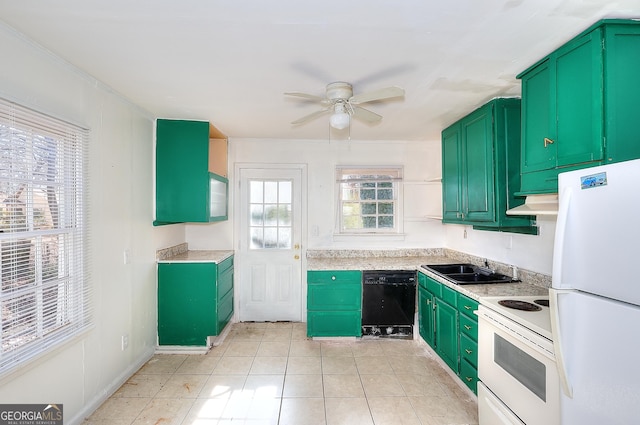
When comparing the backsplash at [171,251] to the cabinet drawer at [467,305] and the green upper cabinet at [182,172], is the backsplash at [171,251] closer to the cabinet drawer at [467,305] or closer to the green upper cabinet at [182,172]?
the green upper cabinet at [182,172]

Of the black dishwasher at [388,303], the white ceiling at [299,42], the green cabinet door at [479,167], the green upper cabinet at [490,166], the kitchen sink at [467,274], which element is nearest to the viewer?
the white ceiling at [299,42]

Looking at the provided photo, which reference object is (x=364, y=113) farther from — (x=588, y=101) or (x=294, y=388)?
(x=294, y=388)

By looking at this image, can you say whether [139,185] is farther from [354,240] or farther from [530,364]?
[530,364]

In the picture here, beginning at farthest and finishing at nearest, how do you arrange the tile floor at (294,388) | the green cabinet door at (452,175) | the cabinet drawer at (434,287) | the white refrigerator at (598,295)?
the green cabinet door at (452,175)
the cabinet drawer at (434,287)
the tile floor at (294,388)
the white refrigerator at (598,295)

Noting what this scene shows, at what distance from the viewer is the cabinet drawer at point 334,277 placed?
3.46 m

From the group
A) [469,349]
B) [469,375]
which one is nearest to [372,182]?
[469,349]

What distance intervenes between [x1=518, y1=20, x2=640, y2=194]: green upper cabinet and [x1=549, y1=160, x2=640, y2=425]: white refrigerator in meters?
0.47

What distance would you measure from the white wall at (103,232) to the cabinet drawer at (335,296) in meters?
1.69

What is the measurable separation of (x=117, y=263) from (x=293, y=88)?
2068 mm

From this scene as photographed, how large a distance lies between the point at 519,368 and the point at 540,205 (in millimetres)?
1017

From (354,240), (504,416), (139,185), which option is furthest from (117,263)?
(504,416)

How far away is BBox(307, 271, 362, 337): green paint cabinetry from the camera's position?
136 inches

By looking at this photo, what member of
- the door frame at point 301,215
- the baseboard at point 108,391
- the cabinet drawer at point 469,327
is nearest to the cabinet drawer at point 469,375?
the cabinet drawer at point 469,327

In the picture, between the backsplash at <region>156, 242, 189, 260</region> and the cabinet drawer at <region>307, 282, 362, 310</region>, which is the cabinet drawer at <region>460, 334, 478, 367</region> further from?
the backsplash at <region>156, 242, 189, 260</region>
